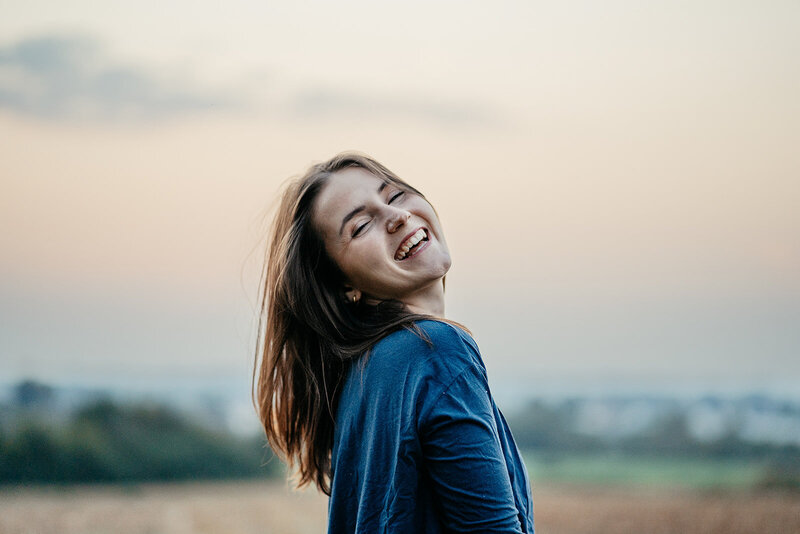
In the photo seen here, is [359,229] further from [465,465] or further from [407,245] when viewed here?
[465,465]

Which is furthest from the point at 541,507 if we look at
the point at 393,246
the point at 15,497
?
the point at 393,246

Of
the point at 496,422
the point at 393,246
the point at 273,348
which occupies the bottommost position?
the point at 496,422

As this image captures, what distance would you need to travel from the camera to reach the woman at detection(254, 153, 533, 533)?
4.46ft

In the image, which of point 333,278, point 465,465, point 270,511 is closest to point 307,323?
point 333,278

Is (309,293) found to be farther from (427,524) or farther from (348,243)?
(427,524)

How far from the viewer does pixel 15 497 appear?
5.20 m

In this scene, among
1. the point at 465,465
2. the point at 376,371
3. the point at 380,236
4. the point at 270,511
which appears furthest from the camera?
the point at 270,511

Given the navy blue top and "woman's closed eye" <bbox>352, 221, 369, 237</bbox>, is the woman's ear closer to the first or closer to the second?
"woman's closed eye" <bbox>352, 221, 369, 237</bbox>

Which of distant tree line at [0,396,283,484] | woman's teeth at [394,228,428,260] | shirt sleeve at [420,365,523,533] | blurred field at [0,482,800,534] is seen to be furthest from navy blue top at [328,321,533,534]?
distant tree line at [0,396,283,484]

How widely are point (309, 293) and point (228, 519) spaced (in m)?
3.93

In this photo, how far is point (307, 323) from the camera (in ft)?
5.73

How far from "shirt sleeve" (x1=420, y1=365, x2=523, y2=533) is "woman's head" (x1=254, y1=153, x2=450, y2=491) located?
249mm

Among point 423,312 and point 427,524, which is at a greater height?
point 423,312

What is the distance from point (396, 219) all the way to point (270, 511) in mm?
4266
